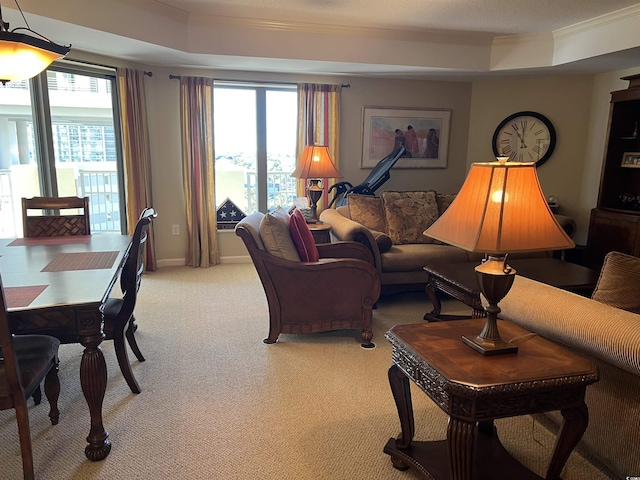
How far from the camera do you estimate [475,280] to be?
119 inches

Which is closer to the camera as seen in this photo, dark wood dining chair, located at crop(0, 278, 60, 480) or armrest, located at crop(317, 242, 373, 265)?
dark wood dining chair, located at crop(0, 278, 60, 480)

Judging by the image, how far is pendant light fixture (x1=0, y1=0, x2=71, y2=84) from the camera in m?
1.93

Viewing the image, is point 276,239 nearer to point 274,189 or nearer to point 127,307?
point 127,307

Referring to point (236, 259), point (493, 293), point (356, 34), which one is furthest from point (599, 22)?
point (236, 259)

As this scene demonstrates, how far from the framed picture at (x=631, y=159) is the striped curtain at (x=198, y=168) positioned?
4.35 m

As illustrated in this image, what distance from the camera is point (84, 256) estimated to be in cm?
247

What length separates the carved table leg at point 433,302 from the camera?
11.4 ft

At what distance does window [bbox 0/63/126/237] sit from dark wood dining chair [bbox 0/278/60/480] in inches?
102

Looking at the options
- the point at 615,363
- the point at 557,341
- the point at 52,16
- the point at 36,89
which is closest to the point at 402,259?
the point at 557,341

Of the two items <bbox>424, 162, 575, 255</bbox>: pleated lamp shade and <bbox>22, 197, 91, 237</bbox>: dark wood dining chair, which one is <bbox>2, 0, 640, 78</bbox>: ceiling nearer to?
<bbox>22, 197, 91, 237</bbox>: dark wood dining chair

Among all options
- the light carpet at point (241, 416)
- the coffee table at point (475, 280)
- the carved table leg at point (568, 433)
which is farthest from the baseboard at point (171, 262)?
the carved table leg at point (568, 433)

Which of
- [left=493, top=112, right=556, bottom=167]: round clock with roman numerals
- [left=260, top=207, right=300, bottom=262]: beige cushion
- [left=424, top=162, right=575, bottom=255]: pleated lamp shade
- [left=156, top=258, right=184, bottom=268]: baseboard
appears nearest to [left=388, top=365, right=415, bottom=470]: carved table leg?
[left=424, top=162, right=575, bottom=255]: pleated lamp shade

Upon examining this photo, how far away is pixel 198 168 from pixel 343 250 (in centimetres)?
A: 226

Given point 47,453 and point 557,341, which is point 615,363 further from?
point 47,453
